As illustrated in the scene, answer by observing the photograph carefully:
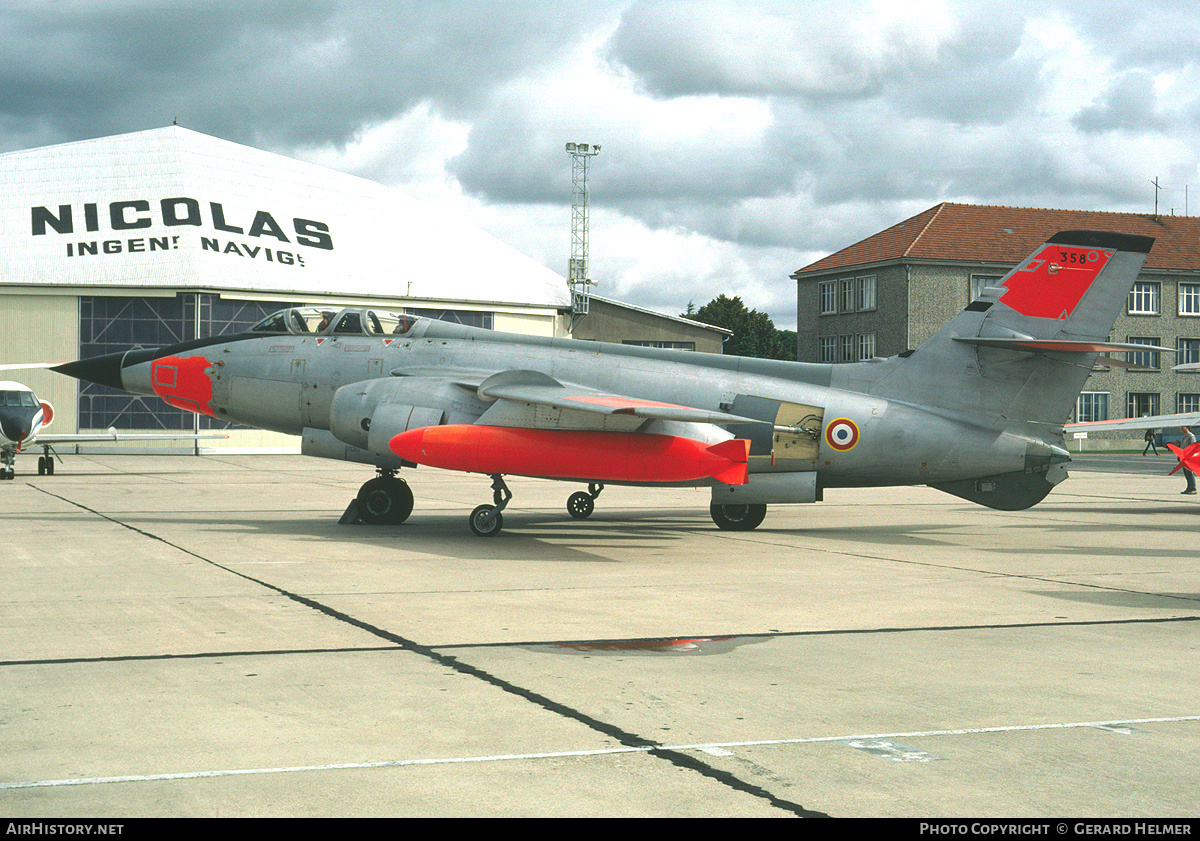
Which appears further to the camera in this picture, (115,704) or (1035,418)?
(1035,418)

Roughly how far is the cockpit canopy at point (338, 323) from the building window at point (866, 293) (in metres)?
49.9

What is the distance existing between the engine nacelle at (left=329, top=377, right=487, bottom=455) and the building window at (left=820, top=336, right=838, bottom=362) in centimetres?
5238

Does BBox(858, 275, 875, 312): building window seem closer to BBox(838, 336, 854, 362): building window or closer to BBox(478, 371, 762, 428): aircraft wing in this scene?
BBox(838, 336, 854, 362): building window

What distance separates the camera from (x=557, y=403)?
43.6 ft

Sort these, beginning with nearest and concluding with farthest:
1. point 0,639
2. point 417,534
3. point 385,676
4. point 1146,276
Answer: point 385,676 → point 0,639 → point 417,534 → point 1146,276

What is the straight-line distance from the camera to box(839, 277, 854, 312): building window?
64.7 m

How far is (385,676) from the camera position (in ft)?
21.6

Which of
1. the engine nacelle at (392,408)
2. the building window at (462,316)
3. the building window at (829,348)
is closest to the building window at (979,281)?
the building window at (829,348)

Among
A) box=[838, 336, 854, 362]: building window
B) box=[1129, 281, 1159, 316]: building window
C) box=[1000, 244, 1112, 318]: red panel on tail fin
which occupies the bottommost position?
box=[1000, 244, 1112, 318]: red panel on tail fin

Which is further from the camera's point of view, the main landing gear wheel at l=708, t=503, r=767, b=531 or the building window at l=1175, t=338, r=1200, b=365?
the building window at l=1175, t=338, r=1200, b=365

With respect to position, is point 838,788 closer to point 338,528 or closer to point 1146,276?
point 338,528

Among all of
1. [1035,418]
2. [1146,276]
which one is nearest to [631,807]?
[1035,418]

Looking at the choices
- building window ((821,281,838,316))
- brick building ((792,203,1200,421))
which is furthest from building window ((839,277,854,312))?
building window ((821,281,838,316))

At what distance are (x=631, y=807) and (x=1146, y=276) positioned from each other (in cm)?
6881
